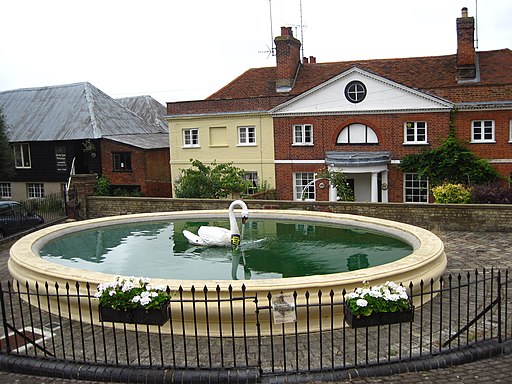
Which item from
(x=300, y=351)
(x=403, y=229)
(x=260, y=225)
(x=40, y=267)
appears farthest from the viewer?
(x=260, y=225)

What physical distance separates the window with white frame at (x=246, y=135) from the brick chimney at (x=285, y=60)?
9.36 ft

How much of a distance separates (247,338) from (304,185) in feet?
70.2

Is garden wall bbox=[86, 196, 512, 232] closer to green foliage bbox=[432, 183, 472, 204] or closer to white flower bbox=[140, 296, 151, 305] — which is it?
green foliage bbox=[432, 183, 472, 204]

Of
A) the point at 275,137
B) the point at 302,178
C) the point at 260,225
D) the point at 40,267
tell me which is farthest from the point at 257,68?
the point at 40,267

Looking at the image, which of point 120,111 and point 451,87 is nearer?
point 451,87

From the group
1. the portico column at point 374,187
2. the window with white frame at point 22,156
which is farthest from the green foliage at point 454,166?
the window with white frame at point 22,156

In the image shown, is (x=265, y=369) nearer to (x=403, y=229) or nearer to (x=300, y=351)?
(x=300, y=351)

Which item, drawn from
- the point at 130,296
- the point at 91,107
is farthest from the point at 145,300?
the point at 91,107

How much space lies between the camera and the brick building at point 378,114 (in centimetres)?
2503

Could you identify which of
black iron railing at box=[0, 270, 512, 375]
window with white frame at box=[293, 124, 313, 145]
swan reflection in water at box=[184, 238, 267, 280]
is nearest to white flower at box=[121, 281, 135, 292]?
black iron railing at box=[0, 270, 512, 375]

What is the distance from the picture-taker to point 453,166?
2492 cm

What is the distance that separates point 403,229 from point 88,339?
793cm

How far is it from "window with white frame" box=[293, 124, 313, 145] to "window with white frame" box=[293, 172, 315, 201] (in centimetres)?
167

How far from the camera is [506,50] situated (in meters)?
28.4
